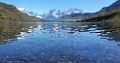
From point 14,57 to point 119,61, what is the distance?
580 inches

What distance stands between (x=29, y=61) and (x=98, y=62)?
905 cm

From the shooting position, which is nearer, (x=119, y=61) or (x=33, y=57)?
(x=119, y=61)

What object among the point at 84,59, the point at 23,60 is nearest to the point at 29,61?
the point at 23,60

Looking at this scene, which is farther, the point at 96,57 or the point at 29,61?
the point at 96,57

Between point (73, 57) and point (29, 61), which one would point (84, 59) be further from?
point (29, 61)

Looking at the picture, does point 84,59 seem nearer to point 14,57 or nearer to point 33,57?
point 33,57

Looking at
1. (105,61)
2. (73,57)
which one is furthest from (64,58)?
(105,61)

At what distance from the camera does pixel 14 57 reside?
31484 mm

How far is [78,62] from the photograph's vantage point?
93.0 ft

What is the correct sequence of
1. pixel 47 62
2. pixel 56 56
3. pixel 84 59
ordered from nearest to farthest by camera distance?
pixel 47 62
pixel 84 59
pixel 56 56

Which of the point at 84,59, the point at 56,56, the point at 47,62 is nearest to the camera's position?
the point at 47,62

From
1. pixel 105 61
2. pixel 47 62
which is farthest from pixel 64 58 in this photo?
pixel 105 61

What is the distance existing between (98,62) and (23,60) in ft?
32.9

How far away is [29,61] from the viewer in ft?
94.3
